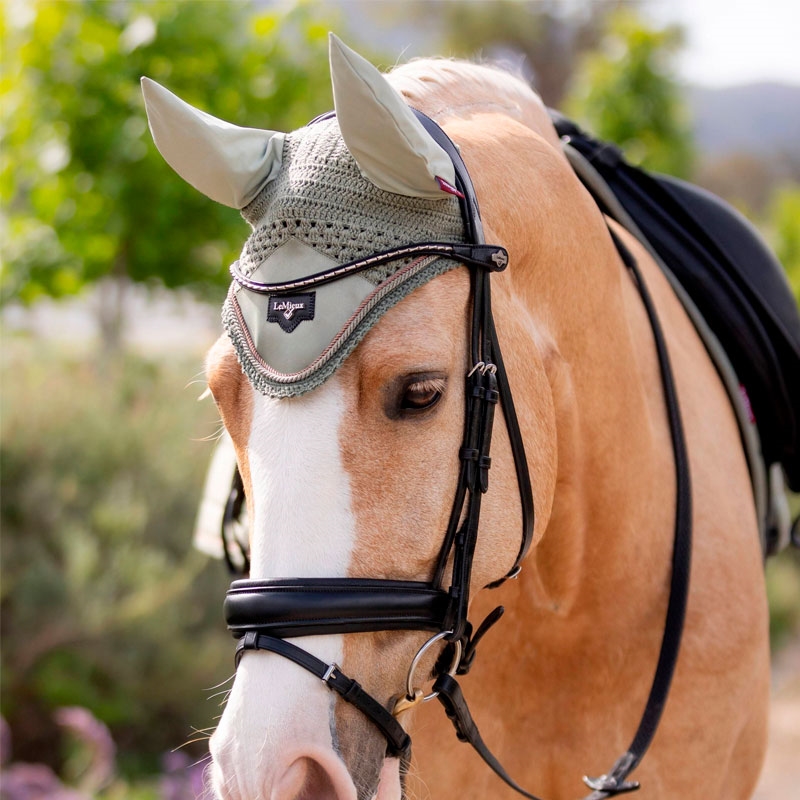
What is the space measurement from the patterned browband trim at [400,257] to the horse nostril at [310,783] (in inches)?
29.3

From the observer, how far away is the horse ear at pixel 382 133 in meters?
1.41

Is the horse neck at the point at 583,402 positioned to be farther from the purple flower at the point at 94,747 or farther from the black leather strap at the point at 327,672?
the purple flower at the point at 94,747

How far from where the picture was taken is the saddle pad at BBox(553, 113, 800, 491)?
253 cm

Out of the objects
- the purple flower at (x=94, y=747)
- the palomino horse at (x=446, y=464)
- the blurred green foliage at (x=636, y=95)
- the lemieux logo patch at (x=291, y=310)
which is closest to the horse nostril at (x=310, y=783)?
the palomino horse at (x=446, y=464)

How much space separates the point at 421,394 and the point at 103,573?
378cm

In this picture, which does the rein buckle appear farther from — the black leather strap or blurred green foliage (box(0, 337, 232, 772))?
blurred green foliage (box(0, 337, 232, 772))

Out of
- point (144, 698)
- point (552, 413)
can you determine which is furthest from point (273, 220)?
point (144, 698)

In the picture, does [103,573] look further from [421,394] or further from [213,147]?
[421,394]

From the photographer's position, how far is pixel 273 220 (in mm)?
1549

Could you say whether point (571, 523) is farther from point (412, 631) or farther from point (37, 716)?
point (37, 716)

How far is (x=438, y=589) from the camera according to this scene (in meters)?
1.52

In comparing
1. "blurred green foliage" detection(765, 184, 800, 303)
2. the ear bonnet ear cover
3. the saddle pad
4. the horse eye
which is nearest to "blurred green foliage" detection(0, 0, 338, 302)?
the saddle pad

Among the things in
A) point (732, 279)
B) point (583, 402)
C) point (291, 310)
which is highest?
point (732, 279)

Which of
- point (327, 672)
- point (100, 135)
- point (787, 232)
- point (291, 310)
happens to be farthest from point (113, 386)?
point (787, 232)
